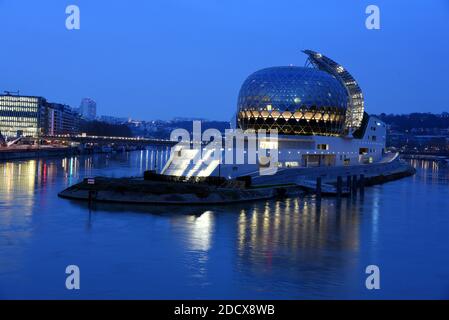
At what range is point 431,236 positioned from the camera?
2738cm

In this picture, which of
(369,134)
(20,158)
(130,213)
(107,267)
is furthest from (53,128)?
(107,267)

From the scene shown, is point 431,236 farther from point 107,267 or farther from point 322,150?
point 322,150

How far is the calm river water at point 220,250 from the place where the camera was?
55.8 feet

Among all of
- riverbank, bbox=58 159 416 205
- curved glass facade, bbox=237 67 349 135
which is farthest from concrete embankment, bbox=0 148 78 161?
riverbank, bbox=58 159 416 205

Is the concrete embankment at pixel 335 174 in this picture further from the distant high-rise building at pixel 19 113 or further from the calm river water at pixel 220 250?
the distant high-rise building at pixel 19 113

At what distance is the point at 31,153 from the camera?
9306cm

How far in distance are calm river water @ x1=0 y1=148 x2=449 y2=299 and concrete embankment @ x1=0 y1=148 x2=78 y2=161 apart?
48.9 metres

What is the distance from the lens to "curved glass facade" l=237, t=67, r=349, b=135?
61.2 meters

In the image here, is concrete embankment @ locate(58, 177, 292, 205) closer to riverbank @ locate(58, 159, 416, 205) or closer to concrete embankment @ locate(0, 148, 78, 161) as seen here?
riverbank @ locate(58, 159, 416, 205)

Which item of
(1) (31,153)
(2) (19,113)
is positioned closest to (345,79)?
(1) (31,153)

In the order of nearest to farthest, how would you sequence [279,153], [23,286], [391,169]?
1. [23,286]
2. [279,153]
3. [391,169]

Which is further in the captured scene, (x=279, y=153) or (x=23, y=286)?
(x=279, y=153)

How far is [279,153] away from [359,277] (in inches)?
1415

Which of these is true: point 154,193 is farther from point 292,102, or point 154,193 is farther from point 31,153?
point 31,153
